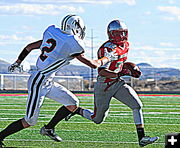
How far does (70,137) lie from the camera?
307 inches

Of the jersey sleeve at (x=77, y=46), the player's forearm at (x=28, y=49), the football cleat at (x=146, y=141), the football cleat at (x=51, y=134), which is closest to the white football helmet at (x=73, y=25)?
the jersey sleeve at (x=77, y=46)

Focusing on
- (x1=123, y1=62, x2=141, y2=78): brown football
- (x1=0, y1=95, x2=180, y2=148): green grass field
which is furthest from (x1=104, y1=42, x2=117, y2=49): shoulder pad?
(x1=0, y1=95, x2=180, y2=148): green grass field

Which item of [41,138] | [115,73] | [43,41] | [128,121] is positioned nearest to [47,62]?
[43,41]

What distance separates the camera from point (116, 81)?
688 centimetres

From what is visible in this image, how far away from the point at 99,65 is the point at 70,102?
31.8 inches

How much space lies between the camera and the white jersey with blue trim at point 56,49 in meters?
6.45

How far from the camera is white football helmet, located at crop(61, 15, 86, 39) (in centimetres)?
662

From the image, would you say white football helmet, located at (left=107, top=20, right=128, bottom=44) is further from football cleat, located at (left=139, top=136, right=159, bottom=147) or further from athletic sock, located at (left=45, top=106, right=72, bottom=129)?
football cleat, located at (left=139, top=136, right=159, bottom=147)

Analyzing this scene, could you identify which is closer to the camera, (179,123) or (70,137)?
(70,137)

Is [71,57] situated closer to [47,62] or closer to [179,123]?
[47,62]

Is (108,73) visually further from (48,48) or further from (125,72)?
(48,48)

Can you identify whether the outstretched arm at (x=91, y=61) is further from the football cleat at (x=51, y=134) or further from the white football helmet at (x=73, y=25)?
the football cleat at (x=51, y=134)

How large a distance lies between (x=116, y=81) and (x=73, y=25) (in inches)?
34.8

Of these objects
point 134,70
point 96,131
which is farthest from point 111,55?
point 96,131
